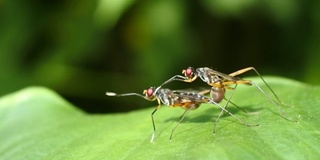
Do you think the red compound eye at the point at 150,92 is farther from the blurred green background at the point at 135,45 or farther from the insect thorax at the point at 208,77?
the blurred green background at the point at 135,45

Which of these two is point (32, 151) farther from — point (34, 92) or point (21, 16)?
point (21, 16)

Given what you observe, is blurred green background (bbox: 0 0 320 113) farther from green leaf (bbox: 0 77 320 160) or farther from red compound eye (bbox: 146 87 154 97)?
red compound eye (bbox: 146 87 154 97)

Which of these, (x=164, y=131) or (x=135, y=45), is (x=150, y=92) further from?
(x=135, y=45)

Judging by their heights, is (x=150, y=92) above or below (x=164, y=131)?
above

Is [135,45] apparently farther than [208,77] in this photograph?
Yes

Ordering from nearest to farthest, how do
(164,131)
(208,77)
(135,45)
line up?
(164,131), (208,77), (135,45)

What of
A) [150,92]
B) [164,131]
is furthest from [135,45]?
[164,131]
